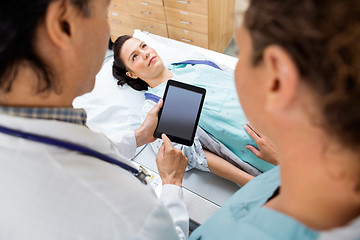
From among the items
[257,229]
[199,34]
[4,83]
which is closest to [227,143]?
[257,229]

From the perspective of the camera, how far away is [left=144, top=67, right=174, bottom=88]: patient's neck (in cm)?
170

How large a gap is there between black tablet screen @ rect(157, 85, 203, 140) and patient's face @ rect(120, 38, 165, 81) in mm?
437

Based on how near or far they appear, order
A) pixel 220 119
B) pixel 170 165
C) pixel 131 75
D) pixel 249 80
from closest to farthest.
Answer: pixel 249 80 < pixel 170 165 < pixel 220 119 < pixel 131 75

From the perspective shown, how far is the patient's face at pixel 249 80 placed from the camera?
0.45m

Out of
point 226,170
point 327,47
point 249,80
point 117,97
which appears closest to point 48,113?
point 249,80

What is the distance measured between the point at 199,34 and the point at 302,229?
2.12m

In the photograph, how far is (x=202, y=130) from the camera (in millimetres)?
1388

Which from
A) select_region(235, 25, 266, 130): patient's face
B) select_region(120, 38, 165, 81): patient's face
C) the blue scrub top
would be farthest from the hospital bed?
select_region(235, 25, 266, 130): patient's face

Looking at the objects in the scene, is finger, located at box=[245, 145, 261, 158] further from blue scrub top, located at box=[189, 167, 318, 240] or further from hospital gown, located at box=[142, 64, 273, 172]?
blue scrub top, located at box=[189, 167, 318, 240]

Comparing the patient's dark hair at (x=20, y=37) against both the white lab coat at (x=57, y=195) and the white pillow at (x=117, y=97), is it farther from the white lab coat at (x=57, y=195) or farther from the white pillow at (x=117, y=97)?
the white pillow at (x=117, y=97)

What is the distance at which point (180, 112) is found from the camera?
4.10 ft

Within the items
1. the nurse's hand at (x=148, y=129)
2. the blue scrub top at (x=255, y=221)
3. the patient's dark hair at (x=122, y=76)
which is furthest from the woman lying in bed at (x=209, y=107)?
the blue scrub top at (x=255, y=221)

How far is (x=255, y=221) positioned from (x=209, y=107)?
0.94 metres

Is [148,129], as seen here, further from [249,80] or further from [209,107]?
[249,80]
